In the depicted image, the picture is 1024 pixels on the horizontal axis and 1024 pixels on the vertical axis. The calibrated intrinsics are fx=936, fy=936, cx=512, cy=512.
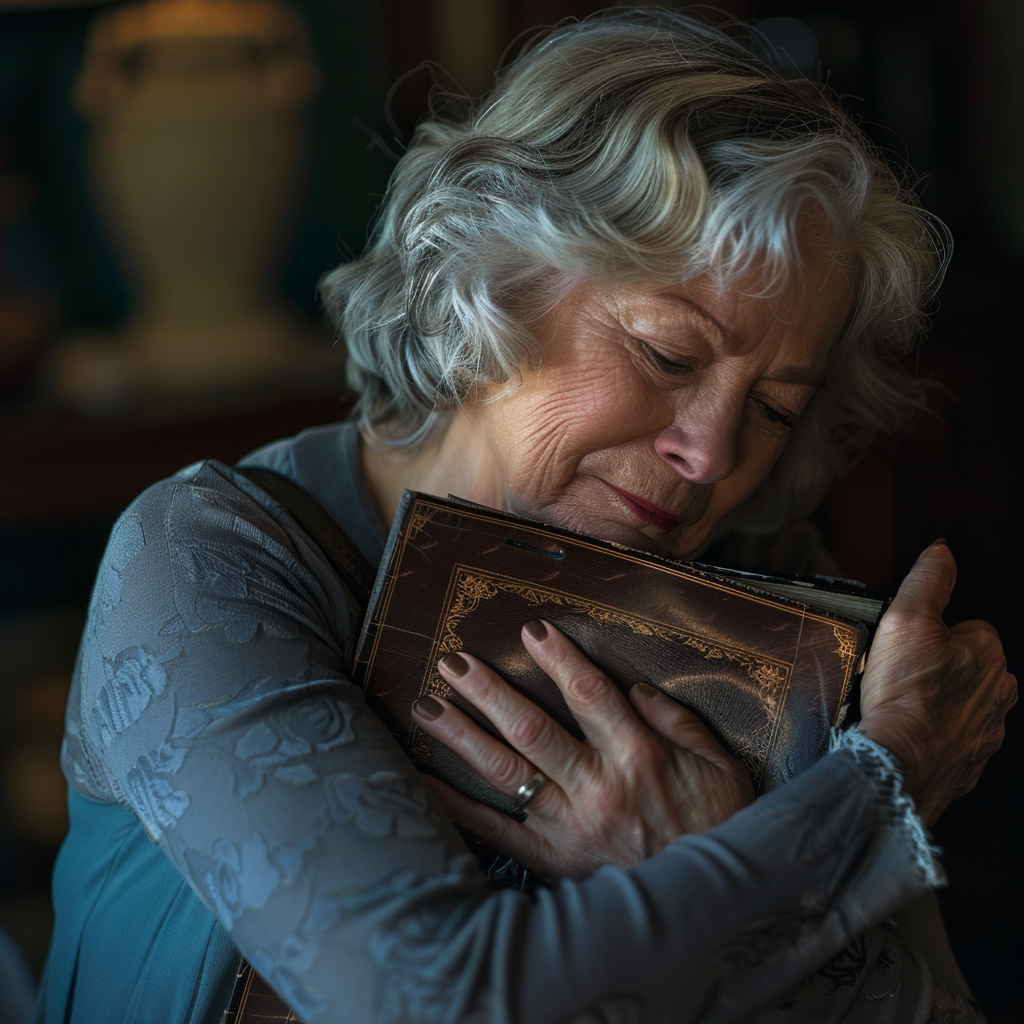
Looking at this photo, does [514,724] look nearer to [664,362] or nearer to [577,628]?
[577,628]

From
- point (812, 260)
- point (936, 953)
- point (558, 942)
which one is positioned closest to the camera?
point (558, 942)

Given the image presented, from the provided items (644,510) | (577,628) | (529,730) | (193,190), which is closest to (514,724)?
(529,730)

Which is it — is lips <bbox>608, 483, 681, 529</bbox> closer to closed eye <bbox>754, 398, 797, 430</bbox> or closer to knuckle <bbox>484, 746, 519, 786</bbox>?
closed eye <bbox>754, 398, 797, 430</bbox>

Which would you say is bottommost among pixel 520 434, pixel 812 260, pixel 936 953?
pixel 936 953

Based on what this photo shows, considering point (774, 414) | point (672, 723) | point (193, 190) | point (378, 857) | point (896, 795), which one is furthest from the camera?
point (193, 190)

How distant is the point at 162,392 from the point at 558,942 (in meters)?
1.61

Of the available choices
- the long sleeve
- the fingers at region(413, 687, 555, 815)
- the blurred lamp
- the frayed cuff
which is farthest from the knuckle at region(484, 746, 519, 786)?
the blurred lamp

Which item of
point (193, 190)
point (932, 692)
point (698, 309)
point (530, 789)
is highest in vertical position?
point (698, 309)

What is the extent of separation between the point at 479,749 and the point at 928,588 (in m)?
0.55

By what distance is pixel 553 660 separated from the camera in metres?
0.98

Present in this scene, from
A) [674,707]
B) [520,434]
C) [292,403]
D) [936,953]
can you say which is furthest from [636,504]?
[292,403]

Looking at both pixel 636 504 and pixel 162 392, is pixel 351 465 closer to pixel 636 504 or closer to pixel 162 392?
pixel 636 504

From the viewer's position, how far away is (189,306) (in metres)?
2.01

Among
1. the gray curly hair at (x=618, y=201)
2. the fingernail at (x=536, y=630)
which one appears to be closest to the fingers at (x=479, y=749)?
the fingernail at (x=536, y=630)
